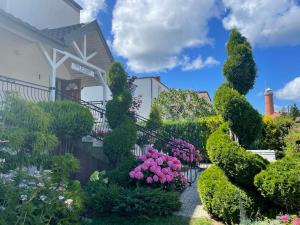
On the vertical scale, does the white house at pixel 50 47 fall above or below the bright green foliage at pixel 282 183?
above

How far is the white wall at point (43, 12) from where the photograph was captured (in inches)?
512

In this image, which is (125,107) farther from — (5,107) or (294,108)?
(294,108)

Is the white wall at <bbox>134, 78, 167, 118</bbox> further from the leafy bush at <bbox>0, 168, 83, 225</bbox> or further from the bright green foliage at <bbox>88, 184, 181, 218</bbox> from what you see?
the leafy bush at <bbox>0, 168, 83, 225</bbox>

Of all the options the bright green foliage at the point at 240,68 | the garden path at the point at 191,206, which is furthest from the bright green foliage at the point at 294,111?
the bright green foliage at the point at 240,68

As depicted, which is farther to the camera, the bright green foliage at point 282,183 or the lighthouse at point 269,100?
the lighthouse at point 269,100

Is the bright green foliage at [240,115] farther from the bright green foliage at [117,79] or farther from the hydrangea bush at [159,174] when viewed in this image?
the bright green foliage at [117,79]

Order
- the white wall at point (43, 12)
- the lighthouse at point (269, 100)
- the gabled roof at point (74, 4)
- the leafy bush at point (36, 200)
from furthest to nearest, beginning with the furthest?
the lighthouse at point (269, 100)
the gabled roof at point (74, 4)
the white wall at point (43, 12)
the leafy bush at point (36, 200)

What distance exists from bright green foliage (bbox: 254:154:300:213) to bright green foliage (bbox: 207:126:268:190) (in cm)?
24

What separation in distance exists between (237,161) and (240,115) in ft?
3.14

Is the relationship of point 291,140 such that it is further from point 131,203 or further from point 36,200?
point 36,200

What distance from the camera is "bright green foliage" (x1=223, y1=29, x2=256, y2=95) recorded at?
21.4ft

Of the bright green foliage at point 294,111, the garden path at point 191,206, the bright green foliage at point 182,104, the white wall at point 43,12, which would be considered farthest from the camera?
the bright green foliage at point 182,104

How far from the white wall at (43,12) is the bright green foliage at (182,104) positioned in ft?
28.7

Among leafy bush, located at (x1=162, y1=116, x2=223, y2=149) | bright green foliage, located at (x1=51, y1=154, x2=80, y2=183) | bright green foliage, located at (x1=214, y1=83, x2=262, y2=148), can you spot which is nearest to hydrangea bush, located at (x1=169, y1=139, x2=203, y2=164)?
leafy bush, located at (x1=162, y1=116, x2=223, y2=149)
